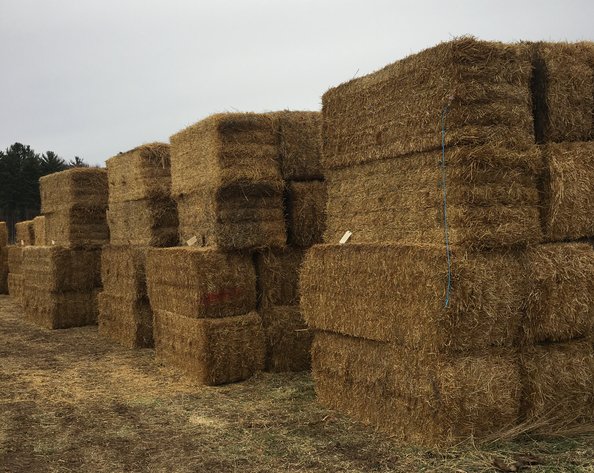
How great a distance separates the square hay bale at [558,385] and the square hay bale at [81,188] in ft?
35.7

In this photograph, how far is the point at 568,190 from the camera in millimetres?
5664

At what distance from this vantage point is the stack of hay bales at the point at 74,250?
14.2 metres

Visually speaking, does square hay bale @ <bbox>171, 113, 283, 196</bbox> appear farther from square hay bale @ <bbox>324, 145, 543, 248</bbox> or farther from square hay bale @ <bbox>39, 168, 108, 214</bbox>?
square hay bale @ <bbox>39, 168, 108, 214</bbox>

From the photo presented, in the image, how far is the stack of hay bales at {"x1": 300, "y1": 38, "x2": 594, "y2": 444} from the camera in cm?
531

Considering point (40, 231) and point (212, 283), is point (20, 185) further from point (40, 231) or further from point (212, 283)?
point (212, 283)

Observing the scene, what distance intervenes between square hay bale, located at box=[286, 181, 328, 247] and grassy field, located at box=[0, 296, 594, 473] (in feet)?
6.19

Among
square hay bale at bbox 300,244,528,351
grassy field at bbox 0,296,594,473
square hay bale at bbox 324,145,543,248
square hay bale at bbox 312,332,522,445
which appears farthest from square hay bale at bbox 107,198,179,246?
square hay bale at bbox 324,145,543,248

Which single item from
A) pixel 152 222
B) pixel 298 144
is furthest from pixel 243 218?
pixel 152 222

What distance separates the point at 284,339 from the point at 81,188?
7223 mm

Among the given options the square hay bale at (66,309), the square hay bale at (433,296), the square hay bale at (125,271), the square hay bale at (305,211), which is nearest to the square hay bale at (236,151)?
the square hay bale at (305,211)

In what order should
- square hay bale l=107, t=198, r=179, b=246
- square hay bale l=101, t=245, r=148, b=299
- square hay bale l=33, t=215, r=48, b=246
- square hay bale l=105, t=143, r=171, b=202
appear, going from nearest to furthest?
square hay bale l=107, t=198, r=179, b=246 < square hay bale l=105, t=143, r=171, b=202 < square hay bale l=101, t=245, r=148, b=299 < square hay bale l=33, t=215, r=48, b=246

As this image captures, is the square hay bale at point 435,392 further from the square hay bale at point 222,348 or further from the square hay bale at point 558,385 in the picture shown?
the square hay bale at point 222,348

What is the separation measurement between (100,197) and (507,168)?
10.8 metres

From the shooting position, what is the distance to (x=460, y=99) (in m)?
5.32
